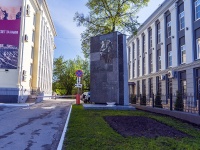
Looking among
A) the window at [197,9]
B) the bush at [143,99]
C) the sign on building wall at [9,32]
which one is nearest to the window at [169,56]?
the window at [197,9]

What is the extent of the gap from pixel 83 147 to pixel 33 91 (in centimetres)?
2494

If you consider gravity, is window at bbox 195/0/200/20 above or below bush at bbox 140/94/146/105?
above

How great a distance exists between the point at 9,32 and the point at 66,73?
1489 inches

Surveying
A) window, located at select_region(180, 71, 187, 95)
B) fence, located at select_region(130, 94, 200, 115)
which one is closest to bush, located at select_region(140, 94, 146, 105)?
→ fence, located at select_region(130, 94, 200, 115)

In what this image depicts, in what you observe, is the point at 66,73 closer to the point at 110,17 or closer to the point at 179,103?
the point at 110,17

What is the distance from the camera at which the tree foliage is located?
5906cm

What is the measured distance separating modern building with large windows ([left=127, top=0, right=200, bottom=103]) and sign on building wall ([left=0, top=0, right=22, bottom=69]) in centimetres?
1286

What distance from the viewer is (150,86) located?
29719 millimetres

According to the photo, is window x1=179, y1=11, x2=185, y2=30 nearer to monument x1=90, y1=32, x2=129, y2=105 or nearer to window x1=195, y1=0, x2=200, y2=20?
window x1=195, y1=0, x2=200, y2=20

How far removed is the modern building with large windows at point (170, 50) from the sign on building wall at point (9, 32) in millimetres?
12862

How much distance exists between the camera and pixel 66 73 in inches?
2357

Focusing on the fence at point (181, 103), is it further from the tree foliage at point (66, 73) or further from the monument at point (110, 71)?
the tree foliage at point (66, 73)

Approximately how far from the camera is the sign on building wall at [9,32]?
864 inches

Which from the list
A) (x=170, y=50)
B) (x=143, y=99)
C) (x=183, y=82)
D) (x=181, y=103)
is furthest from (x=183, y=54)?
(x=181, y=103)
